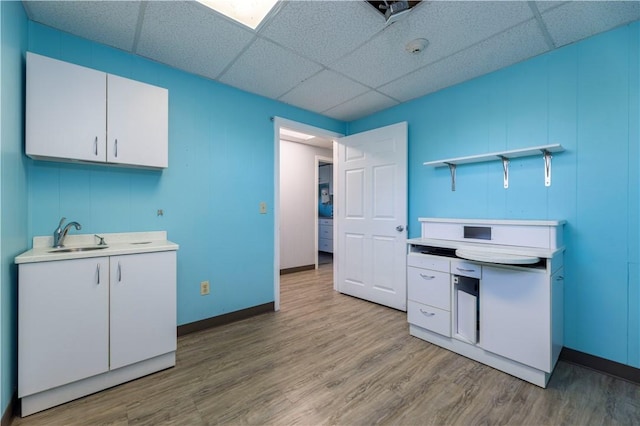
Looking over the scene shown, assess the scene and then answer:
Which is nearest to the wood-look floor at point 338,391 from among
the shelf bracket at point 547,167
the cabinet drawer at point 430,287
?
the cabinet drawer at point 430,287

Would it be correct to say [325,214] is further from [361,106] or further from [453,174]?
[453,174]

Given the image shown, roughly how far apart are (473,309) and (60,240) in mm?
2969

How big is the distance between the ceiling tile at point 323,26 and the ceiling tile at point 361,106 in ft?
3.03

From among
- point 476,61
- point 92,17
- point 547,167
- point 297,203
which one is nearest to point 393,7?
point 476,61

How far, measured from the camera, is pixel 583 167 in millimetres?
1974

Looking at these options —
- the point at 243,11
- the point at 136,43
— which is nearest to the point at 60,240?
the point at 136,43

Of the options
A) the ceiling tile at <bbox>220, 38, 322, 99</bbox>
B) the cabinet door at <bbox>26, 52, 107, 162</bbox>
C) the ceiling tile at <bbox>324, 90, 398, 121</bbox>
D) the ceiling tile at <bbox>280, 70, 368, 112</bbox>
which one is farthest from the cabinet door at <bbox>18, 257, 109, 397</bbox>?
the ceiling tile at <bbox>324, 90, 398, 121</bbox>

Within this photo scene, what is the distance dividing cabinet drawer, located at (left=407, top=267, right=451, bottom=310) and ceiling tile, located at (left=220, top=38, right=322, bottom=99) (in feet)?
6.65

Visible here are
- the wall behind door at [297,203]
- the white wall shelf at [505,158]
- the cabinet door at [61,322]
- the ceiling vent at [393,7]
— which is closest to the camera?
the cabinet door at [61,322]

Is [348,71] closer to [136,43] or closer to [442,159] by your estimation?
[442,159]

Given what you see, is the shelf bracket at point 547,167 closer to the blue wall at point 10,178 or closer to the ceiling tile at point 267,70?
the ceiling tile at point 267,70

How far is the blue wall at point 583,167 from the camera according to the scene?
5.92ft

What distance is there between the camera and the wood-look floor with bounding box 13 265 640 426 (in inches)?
57.8

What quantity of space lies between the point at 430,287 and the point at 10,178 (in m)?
2.86
